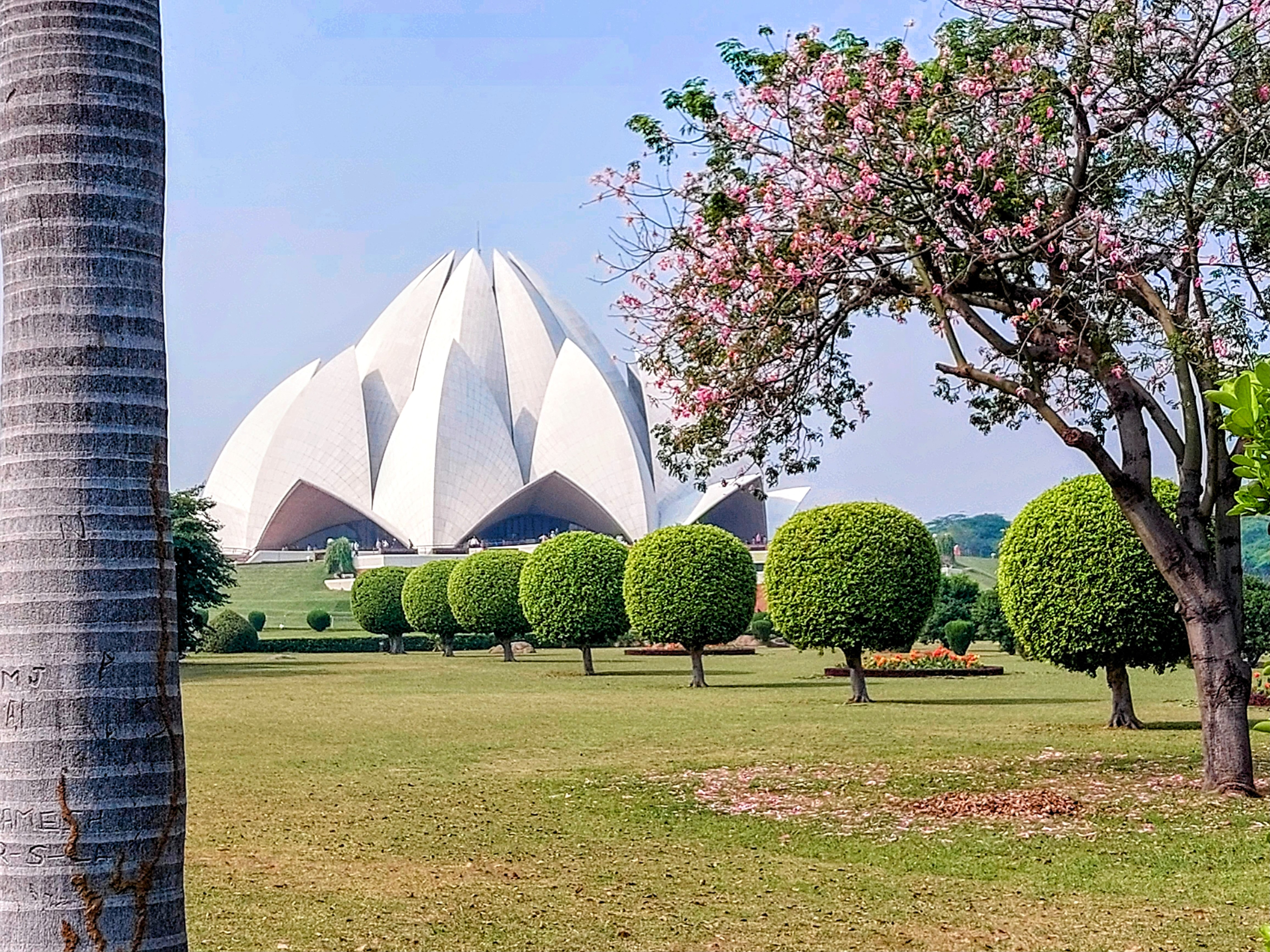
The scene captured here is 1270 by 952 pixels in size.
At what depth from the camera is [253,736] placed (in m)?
12.7

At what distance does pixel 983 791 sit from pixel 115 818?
6798 millimetres

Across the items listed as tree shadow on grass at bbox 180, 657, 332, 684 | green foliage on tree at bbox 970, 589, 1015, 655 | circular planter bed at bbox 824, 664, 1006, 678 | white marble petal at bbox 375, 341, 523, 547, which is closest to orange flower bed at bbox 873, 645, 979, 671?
circular planter bed at bbox 824, 664, 1006, 678

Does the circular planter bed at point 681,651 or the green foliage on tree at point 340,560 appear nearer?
the circular planter bed at point 681,651

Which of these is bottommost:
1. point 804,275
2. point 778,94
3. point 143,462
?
point 143,462

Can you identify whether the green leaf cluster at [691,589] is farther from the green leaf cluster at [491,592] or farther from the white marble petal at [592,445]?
the white marble petal at [592,445]

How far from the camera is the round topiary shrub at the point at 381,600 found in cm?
3306

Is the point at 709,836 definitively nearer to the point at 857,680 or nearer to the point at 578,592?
the point at 857,680

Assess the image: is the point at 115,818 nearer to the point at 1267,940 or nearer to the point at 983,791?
the point at 1267,940

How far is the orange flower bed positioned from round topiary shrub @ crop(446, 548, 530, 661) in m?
6.93

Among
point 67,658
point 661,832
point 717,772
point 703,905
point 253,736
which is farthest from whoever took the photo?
point 253,736

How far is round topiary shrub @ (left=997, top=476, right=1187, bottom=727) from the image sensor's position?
12031mm

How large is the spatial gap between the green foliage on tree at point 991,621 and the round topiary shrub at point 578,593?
8616mm

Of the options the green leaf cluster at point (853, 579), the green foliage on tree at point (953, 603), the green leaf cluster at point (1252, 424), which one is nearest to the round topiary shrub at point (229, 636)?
the green foliage on tree at point (953, 603)

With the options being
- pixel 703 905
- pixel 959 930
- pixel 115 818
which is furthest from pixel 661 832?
pixel 115 818
